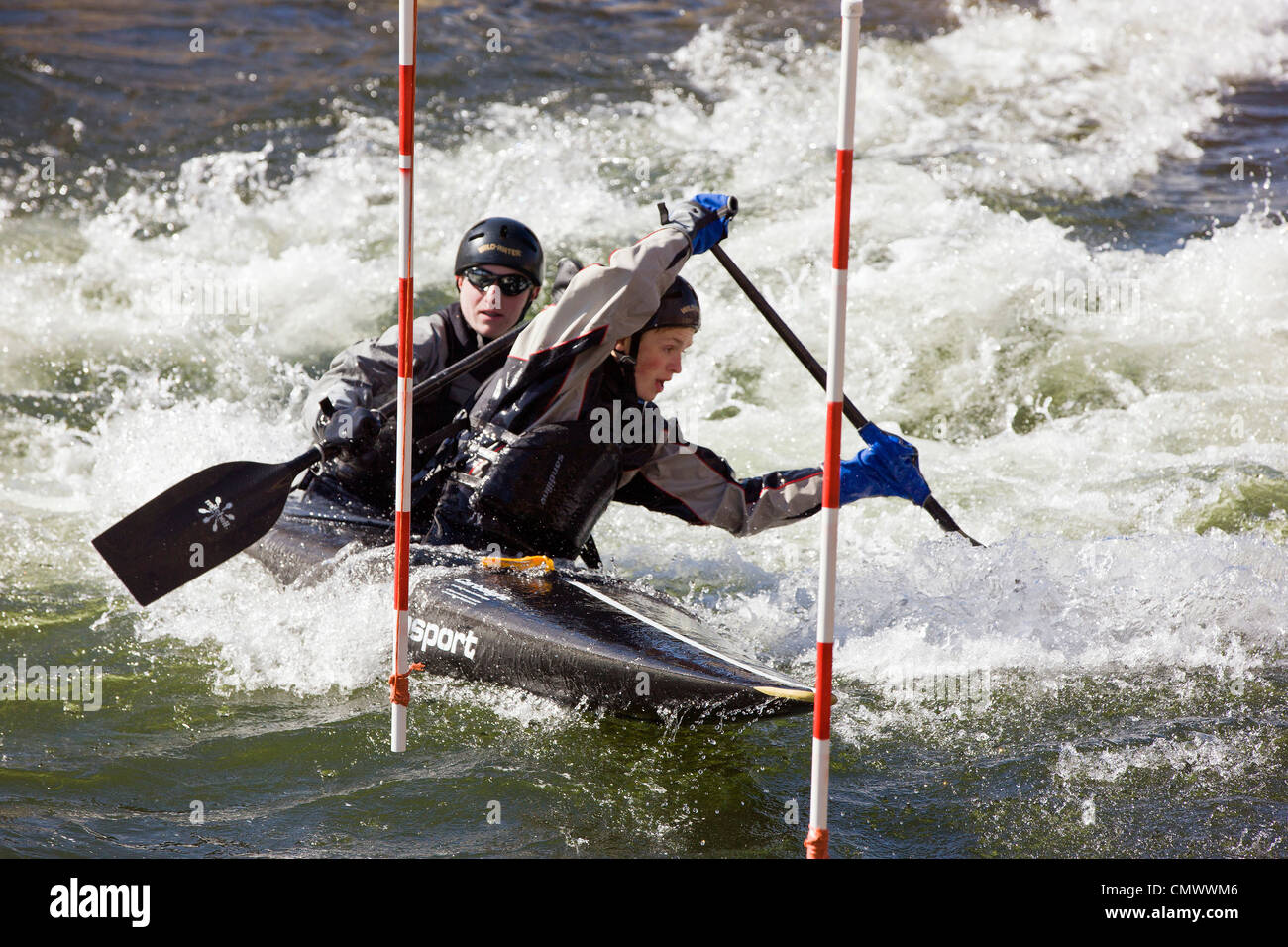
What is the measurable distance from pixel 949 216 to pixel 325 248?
4.38m

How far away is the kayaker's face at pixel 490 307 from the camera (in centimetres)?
460

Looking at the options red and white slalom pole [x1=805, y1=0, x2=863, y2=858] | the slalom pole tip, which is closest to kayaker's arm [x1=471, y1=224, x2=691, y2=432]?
red and white slalom pole [x1=805, y1=0, x2=863, y2=858]

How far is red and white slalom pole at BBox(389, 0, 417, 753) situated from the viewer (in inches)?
121

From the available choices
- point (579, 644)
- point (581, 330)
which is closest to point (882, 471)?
point (581, 330)

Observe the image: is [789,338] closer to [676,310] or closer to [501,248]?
[676,310]

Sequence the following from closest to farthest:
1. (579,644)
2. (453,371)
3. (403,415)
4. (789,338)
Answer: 1. (403,415)
2. (579,644)
3. (453,371)
4. (789,338)

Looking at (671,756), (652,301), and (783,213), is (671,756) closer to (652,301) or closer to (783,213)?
(652,301)

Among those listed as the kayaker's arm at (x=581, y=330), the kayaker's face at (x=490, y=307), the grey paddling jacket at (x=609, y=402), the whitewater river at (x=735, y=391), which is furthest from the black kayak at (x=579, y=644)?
the kayaker's face at (x=490, y=307)

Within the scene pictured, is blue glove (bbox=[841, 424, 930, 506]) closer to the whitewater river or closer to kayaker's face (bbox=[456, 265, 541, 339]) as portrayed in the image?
A: the whitewater river

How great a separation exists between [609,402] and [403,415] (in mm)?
966

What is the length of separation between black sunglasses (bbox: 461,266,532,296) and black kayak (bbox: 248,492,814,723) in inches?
42.1

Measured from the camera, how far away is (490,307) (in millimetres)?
4602

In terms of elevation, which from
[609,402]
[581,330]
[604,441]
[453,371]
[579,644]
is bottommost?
[579,644]
